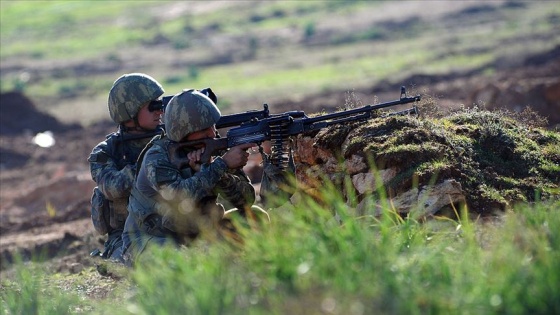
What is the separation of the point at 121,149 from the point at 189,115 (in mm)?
1959

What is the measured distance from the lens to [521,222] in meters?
6.71

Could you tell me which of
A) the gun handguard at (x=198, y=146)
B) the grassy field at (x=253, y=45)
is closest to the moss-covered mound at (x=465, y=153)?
the gun handguard at (x=198, y=146)

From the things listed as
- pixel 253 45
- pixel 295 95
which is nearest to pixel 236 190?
pixel 295 95

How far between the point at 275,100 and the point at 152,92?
21185mm

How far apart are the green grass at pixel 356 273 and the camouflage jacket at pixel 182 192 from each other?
1.77 metres

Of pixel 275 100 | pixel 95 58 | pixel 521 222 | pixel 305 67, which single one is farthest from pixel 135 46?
pixel 521 222

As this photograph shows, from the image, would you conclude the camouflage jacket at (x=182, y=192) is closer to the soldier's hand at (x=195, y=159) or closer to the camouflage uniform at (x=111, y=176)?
the soldier's hand at (x=195, y=159)

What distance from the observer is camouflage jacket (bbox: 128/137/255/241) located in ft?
28.1

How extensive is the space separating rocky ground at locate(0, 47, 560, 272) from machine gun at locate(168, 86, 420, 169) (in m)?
1.37

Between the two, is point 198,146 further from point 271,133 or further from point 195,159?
point 271,133

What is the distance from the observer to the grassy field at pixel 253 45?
36.0 metres

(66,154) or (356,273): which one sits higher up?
(356,273)

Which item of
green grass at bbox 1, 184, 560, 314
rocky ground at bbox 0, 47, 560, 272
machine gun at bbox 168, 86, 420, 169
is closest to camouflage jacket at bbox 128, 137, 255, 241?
machine gun at bbox 168, 86, 420, 169

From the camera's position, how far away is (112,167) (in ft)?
33.2
